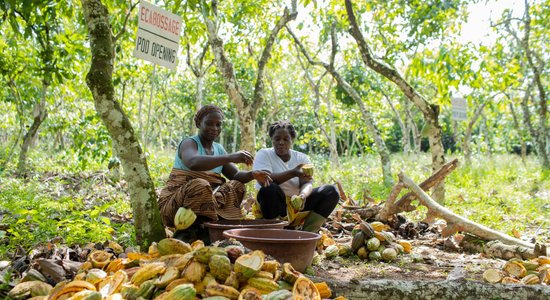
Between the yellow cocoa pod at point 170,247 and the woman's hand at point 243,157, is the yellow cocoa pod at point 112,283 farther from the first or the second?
the woman's hand at point 243,157

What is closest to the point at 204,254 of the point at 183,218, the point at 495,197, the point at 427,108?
the point at 183,218

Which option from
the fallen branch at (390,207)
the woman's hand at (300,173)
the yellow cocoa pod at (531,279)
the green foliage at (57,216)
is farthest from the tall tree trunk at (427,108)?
the green foliage at (57,216)

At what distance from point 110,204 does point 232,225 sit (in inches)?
87.8

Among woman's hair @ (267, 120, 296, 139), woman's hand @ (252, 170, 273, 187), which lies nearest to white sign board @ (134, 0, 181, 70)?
woman's hair @ (267, 120, 296, 139)

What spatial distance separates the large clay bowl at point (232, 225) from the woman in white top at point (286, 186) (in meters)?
0.29

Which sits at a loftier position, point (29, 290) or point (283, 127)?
point (283, 127)

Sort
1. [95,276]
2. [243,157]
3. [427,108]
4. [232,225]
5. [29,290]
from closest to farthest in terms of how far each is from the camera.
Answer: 1. [29,290]
2. [95,276]
3. [232,225]
4. [243,157]
5. [427,108]

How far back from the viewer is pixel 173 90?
19859 mm

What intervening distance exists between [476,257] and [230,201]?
221cm

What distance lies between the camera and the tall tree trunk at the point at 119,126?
3223mm

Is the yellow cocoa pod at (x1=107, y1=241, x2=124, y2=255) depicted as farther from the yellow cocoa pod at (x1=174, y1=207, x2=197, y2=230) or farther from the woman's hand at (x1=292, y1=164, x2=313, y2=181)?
the woman's hand at (x1=292, y1=164, x2=313, y2=181)

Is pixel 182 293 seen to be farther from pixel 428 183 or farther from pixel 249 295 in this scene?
pixel 428 183

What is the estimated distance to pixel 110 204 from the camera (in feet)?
16.9

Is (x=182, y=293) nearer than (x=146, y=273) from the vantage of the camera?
Yes
